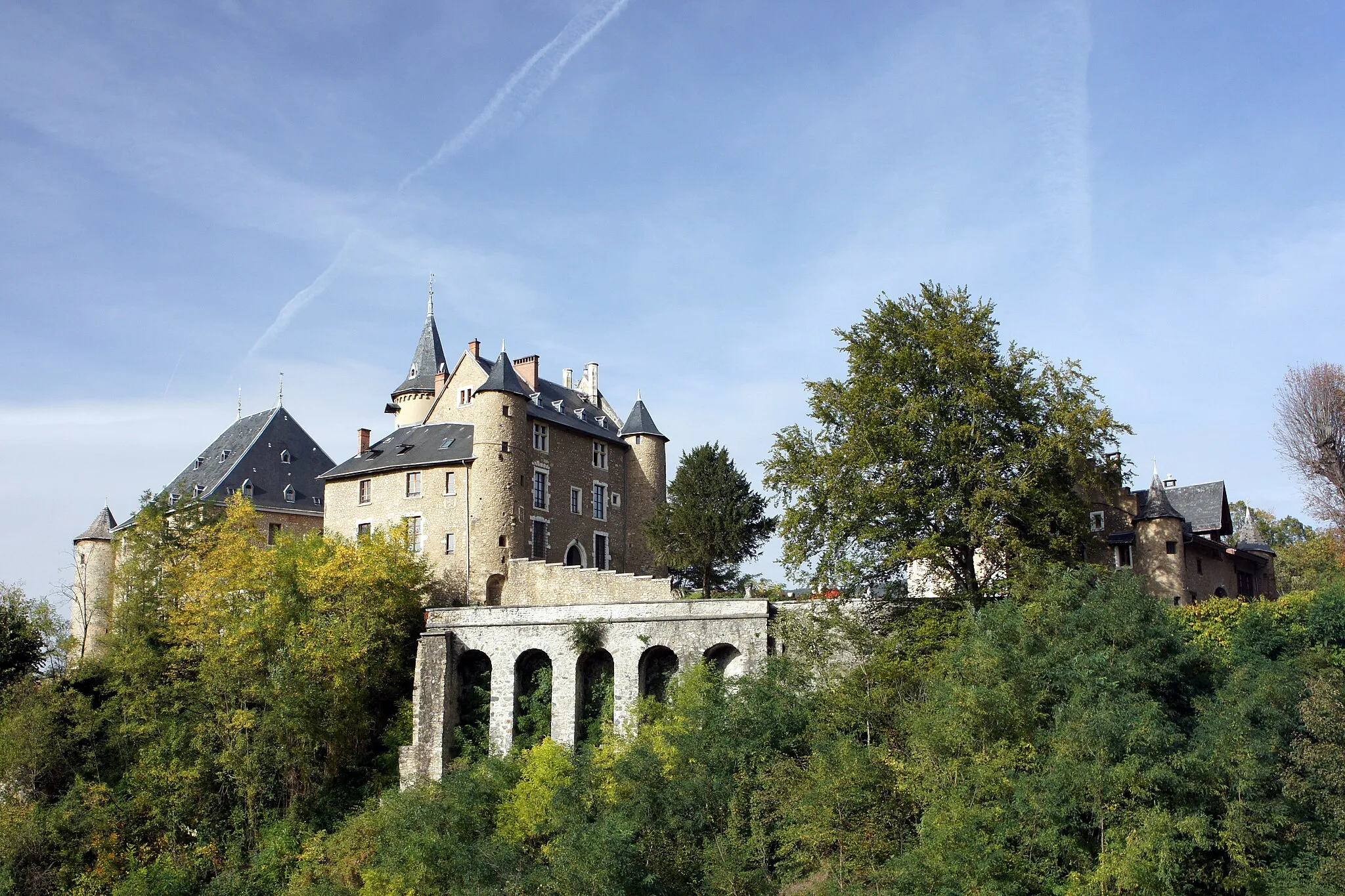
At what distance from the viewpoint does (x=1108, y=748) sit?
78.6ft

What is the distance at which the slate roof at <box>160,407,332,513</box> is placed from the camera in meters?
47.5

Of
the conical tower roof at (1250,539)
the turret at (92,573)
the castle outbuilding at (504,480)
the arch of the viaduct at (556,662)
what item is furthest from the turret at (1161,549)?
the turret at (92,573)

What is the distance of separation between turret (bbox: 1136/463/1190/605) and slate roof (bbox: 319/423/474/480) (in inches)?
851

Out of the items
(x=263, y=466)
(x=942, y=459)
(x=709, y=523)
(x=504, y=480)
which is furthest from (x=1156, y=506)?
(x=263, y=466)

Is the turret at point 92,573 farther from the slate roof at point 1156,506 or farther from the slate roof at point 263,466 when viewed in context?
the slate roof at point 1156,506

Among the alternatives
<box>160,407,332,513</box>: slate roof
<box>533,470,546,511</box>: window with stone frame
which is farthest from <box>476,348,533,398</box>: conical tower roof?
<box>160,407,332,513</box>: slate roof

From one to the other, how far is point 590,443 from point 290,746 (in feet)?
54.3

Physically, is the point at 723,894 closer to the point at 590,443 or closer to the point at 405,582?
the point at 405,582

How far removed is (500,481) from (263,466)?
510 inches

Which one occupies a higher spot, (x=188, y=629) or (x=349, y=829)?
(x=188, y=629)

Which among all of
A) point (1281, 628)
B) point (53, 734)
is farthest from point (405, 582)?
point (1281, 628)

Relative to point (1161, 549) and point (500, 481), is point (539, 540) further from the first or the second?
point (1161, 549)

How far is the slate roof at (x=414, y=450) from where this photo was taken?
42.3 m

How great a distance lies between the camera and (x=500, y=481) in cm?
4119
